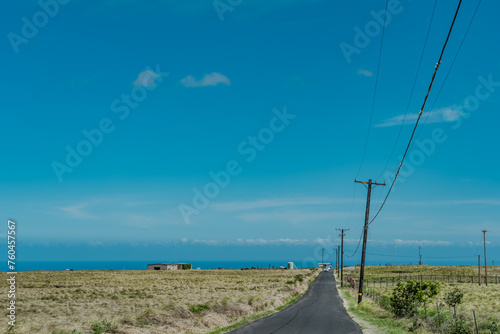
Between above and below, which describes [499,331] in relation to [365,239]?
below

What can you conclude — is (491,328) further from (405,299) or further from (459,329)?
(405,299)

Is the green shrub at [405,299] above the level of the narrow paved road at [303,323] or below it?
above

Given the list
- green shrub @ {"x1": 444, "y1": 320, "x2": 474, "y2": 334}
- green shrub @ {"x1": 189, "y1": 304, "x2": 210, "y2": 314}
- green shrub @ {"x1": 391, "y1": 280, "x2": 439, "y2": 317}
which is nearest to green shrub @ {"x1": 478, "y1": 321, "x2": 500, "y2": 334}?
green shrub @ {"x1": 444, "y1": 320, "x2": 474, "y2": 334}

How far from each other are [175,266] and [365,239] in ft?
421

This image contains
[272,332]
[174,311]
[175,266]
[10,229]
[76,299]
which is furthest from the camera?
[175,266]

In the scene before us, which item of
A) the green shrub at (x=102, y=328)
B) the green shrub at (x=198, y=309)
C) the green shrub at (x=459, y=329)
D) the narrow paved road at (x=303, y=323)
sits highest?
the green shrub at (x=459, y=329)

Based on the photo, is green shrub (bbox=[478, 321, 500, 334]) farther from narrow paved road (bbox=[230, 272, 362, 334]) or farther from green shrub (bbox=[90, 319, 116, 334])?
green shrub (bbox=[90, 319, 116, 334])

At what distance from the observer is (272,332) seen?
76.7 ft

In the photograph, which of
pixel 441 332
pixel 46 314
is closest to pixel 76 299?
pixel 46 314

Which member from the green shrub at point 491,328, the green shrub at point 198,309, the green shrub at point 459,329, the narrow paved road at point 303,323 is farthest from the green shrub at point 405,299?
the green shrub at point 198,309

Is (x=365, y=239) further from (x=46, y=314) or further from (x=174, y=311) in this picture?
(x=46, y=314)

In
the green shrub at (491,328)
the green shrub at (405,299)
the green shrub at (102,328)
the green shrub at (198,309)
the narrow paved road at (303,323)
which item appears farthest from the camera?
the green shrub at (198,309)

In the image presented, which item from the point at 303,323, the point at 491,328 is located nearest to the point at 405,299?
the point at 303,323

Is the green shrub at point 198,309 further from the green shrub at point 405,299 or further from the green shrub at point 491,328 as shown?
the green shrub at point 491,328
